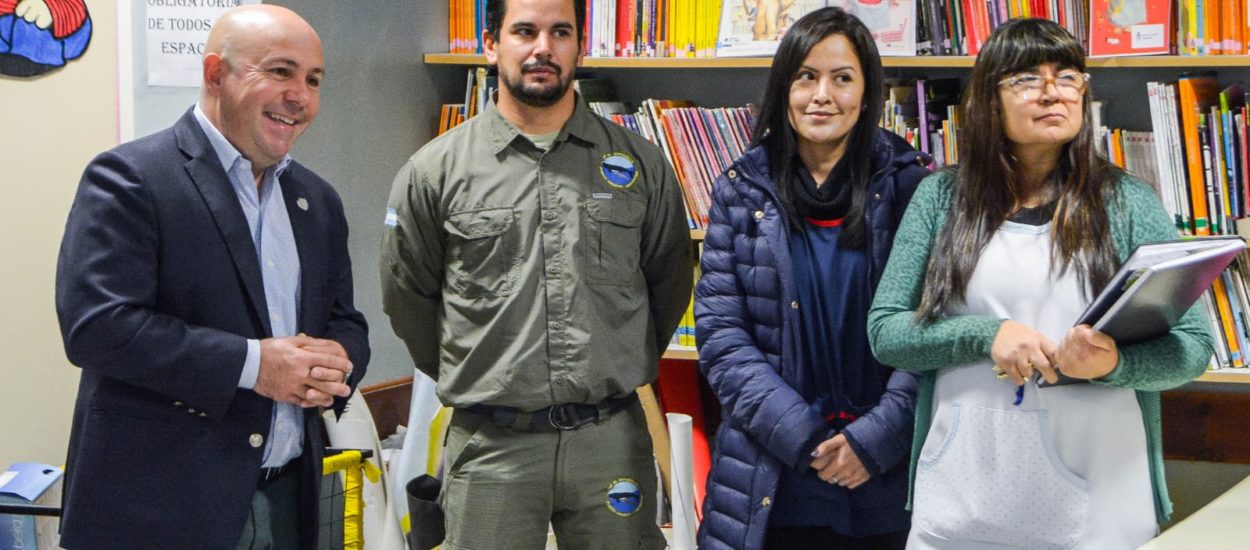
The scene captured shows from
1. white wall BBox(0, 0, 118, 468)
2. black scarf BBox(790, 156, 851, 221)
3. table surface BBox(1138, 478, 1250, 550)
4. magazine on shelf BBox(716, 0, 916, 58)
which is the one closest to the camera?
table surface BBox(1138, 478, 1250, 550)

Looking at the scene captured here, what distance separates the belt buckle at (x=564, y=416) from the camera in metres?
2.24

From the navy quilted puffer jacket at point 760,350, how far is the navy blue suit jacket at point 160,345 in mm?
823

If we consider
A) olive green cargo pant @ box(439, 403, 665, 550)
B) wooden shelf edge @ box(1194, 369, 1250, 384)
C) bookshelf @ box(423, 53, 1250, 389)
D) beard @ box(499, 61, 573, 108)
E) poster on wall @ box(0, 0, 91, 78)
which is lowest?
olive green cargo pant @ box(439, 403, 665, 550)

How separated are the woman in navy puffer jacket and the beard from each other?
37 cm

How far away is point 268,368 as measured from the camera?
1.87 meters

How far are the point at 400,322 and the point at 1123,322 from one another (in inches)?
51.4

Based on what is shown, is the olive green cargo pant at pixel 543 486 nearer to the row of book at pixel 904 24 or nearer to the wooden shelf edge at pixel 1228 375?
the row of book at pixel 904 24

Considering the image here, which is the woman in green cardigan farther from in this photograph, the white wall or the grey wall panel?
the white wall

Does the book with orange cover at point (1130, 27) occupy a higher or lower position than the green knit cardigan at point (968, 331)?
higher

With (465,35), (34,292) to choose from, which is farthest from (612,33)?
(34,292)

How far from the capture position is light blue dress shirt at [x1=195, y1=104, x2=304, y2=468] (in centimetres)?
195

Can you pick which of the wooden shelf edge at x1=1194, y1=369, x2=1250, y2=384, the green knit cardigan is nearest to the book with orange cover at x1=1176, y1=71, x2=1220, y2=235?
the wooden shelf edge at x1=1194, y1=369, x2=1250, y2=384

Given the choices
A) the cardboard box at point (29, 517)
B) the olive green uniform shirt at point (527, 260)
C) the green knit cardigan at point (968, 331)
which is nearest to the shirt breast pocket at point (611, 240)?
the olive green uniform shirt at point (527, 260)

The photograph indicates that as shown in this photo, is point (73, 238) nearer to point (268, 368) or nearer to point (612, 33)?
point (268, 368)
